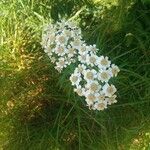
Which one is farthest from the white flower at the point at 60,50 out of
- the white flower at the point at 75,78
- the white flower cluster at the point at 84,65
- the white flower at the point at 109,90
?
the white flower at the point at 109,90

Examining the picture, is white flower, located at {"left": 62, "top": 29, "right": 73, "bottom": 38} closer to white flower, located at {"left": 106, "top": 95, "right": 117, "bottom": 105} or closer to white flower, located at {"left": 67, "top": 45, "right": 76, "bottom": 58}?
white flower, located at {"left": 67, "top": 45, "right": 76, "bottom": 58}

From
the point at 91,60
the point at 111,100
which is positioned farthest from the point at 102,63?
the point at 111,100

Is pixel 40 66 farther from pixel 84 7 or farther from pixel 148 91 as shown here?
pixel 148 91

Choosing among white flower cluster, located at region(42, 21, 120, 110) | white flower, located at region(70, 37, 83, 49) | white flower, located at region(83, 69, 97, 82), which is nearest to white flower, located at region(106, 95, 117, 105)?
white flower cluster, located at region(42, 21, 120, 110)

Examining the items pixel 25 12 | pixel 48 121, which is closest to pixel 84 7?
pixel 25 12

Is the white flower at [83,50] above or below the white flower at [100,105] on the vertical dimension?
above

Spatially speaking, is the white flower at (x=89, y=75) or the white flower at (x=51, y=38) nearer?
the white flower at (x=89, y=75)

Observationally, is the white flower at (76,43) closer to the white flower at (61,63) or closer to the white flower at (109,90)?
the white flower at (61,63)
